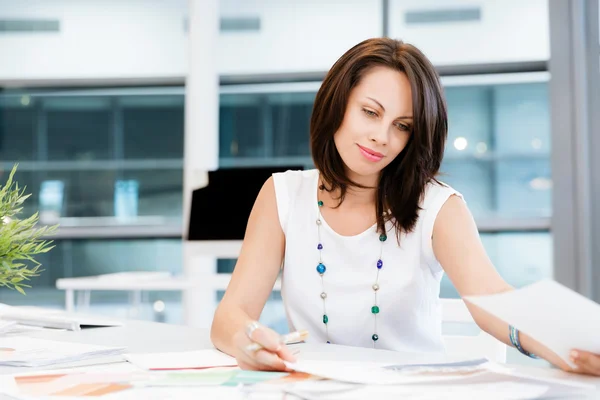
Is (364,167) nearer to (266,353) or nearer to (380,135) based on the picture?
(380,135)

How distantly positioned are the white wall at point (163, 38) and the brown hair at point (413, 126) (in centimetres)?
285

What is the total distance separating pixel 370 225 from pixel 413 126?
0.90ft

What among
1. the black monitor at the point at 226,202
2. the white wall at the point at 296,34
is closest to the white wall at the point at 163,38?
the white wall at the point at 296,34

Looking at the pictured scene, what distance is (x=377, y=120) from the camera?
1.45m

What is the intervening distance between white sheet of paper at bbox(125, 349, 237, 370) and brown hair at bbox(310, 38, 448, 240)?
57 centimetres

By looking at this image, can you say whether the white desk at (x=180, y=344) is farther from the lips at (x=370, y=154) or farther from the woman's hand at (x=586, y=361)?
the lips at (x=370, y=154)

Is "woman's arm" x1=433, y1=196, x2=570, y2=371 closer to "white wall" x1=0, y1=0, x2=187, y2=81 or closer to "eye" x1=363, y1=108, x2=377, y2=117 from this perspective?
"eye" x1=363, y1=108, x2=377, y2=117

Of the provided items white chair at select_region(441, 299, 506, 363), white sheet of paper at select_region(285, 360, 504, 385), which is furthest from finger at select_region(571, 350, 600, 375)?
white chair at select_region(441, 299, 506, 363)

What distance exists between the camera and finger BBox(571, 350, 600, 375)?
0.95 metres

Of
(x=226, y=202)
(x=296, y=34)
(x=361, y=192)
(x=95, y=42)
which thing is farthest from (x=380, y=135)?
(x=95, y=42)

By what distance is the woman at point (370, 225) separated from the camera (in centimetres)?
145

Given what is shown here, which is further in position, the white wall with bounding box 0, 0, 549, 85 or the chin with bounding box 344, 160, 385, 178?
the white wall with bounding box 0, 0, 549, 85

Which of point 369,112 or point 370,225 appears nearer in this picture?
point 369,112

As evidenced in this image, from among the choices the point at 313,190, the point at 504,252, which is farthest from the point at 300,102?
the point at 313,190
